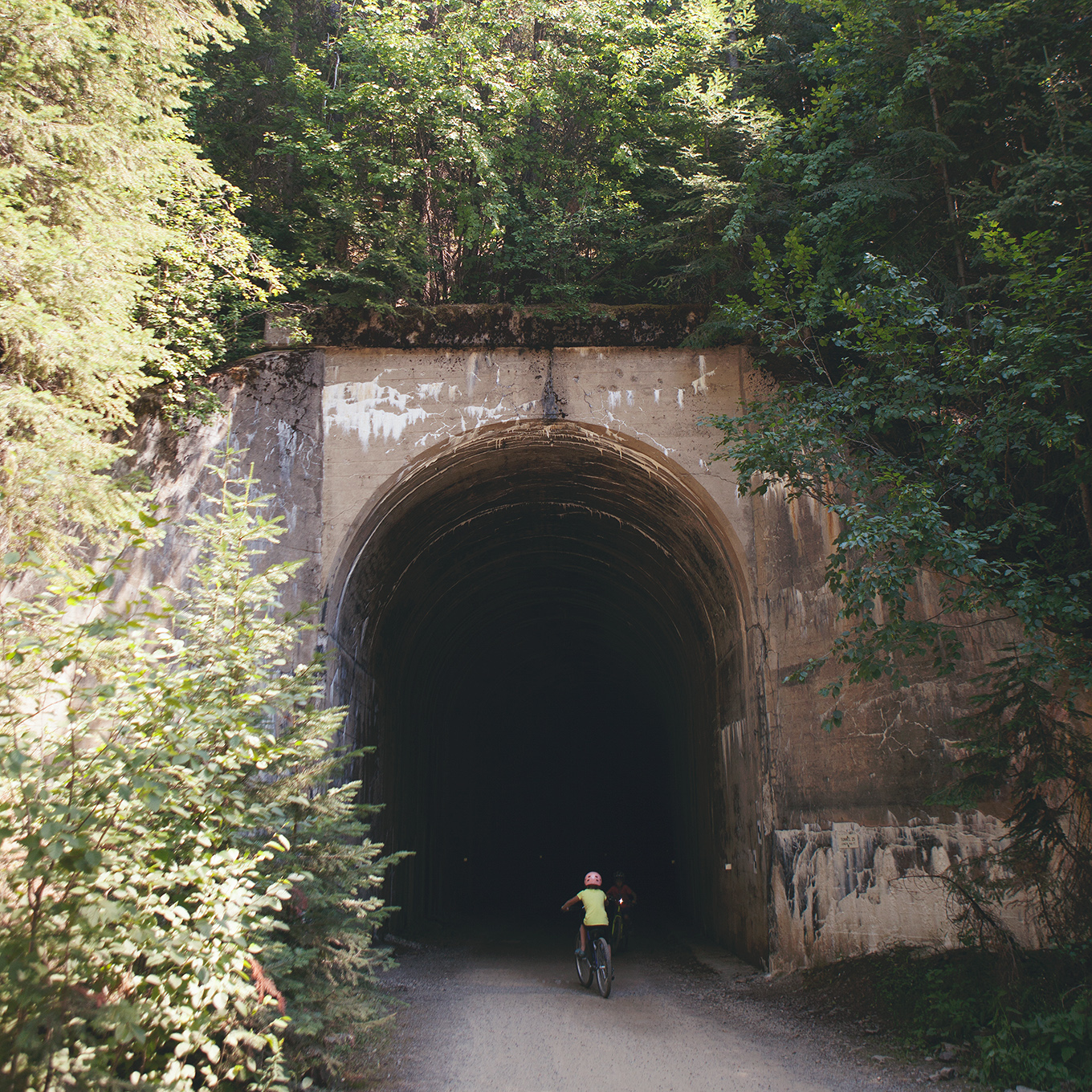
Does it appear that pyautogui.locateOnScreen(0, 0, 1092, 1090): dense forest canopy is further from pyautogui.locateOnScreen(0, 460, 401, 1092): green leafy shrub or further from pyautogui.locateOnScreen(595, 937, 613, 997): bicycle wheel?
pyautogui.locateOnScreen(595, 937, 613, 997): bicycle wheel

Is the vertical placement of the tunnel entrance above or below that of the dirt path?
above

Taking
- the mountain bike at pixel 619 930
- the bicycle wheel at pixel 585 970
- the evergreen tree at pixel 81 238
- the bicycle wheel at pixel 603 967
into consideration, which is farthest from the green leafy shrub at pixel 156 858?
the mountain bike at pixel 619 930

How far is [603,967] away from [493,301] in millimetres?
7824

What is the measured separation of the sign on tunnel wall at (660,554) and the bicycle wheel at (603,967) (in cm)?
163

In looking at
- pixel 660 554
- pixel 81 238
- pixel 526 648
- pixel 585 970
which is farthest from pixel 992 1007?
pixel 526 648

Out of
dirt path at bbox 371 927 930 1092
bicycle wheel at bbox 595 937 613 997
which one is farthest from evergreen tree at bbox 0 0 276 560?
bicycle wheel at bbox 595 937 613 997

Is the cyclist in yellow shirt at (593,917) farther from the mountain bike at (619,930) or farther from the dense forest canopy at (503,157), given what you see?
the dense forest canopy at (503,157)

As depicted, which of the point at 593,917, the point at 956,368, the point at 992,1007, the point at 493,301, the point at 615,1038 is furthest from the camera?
the point at 493,301

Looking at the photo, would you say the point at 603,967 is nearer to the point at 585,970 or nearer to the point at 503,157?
the point at 585,970

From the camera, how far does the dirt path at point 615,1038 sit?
209 inches

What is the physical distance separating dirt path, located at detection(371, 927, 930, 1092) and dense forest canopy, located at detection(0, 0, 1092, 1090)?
2.93 feet

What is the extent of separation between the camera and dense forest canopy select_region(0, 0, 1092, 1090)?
4.14 meters

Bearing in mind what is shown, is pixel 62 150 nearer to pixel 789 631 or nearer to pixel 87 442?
pixel 87 442

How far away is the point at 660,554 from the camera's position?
11.3 metres
